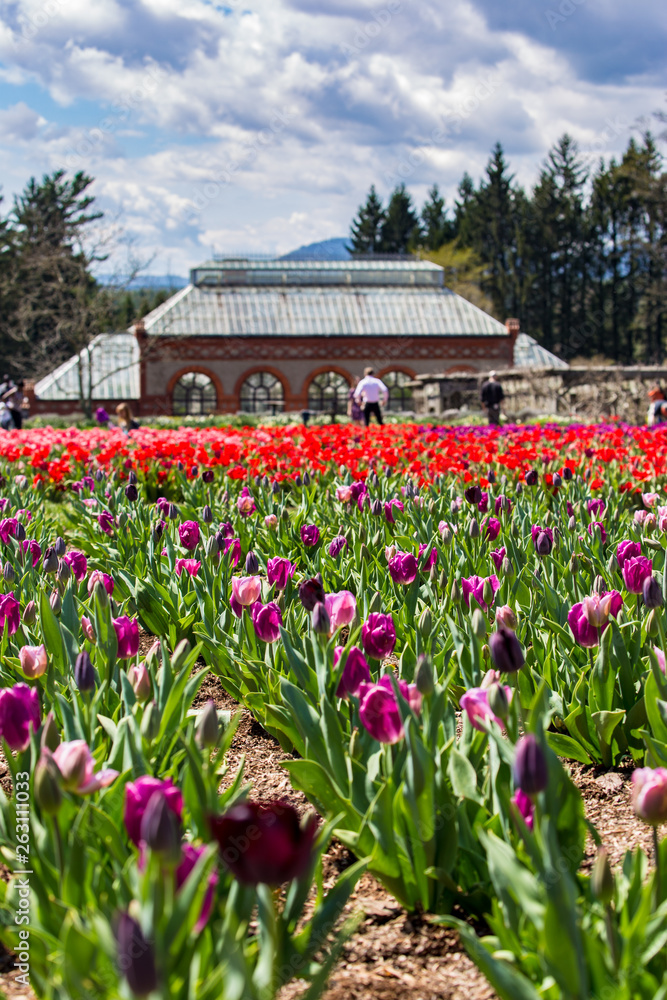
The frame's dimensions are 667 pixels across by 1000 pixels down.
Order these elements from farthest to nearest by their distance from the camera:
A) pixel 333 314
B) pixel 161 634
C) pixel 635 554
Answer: pixel 333 314, pixel 161 634, pixel 635 554

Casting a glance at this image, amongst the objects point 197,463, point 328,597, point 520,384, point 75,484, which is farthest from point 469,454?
point 520,384

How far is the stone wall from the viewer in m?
17.8

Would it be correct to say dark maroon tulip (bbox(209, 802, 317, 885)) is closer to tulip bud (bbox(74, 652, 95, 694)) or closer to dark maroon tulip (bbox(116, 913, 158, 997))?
dark maroon tulip (bbox(116, 913, 158, 997))

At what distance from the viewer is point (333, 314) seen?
37.8m

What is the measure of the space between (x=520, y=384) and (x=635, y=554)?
18.7 meters

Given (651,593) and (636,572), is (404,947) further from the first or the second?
(636,572)

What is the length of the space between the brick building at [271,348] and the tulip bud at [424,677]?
1302 inches

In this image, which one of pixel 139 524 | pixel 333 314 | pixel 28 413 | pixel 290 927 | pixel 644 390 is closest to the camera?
pixel 290 927

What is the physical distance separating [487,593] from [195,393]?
33407mm

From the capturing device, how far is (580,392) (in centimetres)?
1933

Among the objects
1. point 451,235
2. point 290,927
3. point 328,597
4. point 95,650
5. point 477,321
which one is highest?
point 451,235

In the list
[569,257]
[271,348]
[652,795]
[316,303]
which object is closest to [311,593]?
[652,795]

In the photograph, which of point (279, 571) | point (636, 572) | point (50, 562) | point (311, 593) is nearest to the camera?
point (311, 593)

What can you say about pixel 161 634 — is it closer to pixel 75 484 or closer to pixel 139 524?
pixel 139 524
